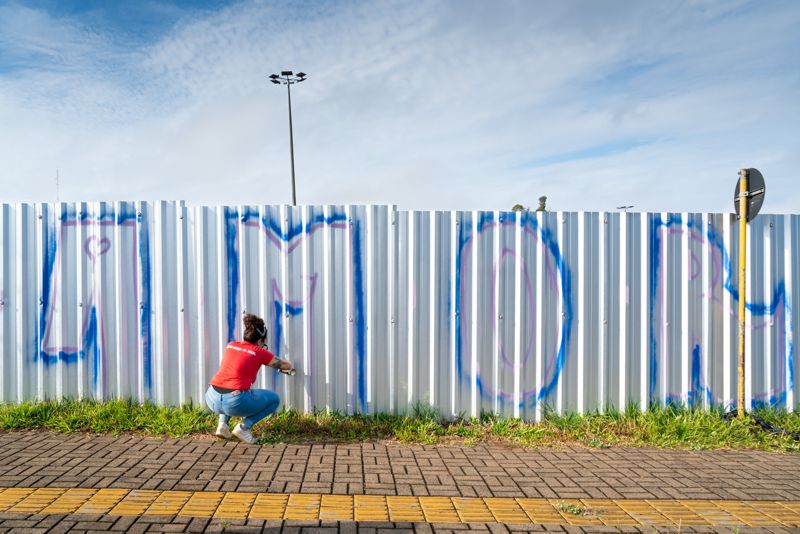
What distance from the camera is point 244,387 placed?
4.98 meters

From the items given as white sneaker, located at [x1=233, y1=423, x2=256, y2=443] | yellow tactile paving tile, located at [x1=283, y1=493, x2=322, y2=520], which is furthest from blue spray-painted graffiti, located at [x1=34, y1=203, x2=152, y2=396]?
yellow tactile paving tile, located at [x1=283, y1=493, x2=322, y2=520]

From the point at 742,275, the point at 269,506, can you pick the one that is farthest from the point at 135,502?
the point at 742,275

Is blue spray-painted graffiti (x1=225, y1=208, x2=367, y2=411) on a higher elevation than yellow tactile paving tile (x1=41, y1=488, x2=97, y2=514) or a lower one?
higher

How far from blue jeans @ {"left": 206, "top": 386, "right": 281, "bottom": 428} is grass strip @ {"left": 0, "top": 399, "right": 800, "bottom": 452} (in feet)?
0.78

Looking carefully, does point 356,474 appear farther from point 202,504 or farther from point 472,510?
point 202,504

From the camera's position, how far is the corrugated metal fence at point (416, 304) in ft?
18.4

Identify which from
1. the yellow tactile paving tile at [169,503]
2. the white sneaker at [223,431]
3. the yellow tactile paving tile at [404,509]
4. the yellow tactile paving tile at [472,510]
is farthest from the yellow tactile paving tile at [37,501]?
the yellow tactile paving tile at [472,510]

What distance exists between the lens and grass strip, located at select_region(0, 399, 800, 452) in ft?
16.9

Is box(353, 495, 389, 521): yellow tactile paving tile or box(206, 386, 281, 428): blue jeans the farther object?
box(206, 386, 281, 428): blue jeans

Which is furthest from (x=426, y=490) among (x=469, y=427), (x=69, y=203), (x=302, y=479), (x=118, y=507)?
(x=69, y=203)

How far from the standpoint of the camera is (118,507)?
356 cm

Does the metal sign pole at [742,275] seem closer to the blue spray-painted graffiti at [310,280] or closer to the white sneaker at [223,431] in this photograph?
the blue spray-painted graffiti at [310,280]

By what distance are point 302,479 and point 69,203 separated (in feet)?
13.7

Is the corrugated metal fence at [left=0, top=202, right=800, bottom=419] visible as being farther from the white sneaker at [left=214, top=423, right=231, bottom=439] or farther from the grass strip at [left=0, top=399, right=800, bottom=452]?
the white sneaker at [left=214, top=423, right=231, bottom=439]
